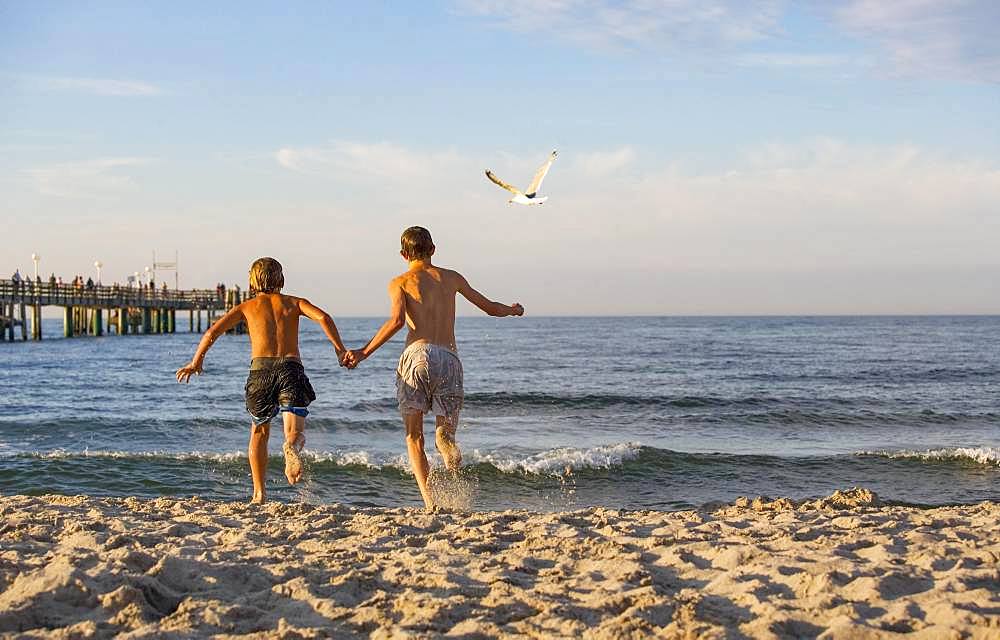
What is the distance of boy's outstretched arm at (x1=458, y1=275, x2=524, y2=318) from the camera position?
6250 mm

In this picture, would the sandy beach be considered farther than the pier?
No

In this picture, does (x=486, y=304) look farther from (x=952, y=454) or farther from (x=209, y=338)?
(x=952, y=454)

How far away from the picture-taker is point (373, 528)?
5.56 metres

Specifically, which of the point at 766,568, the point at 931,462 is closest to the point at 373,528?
the point at 766,568

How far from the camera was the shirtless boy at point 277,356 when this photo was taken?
Answer: 614 cm

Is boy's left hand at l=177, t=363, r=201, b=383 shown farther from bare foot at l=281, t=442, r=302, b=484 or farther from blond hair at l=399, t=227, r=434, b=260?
blond hair at l=399, t=227, r=434, b=260

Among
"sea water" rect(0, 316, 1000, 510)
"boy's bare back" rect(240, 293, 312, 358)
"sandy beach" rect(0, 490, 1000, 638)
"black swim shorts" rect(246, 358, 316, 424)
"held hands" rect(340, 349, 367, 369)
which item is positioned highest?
"boy's bare back" rect(240, 293, 312, 358)

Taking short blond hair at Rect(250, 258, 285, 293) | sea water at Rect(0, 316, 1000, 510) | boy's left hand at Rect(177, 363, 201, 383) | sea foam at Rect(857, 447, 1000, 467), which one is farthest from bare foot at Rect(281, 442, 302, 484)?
sea foam at Rect(857, 447, 1000, 467)

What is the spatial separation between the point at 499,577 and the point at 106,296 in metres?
53.0

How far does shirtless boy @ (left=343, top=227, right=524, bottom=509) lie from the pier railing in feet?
145

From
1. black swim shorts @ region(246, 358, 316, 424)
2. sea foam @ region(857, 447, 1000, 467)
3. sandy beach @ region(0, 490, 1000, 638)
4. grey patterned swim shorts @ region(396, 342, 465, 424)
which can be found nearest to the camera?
sandy beach @ region(0, 490, 1000, 638)

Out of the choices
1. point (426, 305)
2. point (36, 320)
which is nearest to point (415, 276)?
point (426, 305)

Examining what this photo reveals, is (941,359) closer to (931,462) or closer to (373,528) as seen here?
(931,462)

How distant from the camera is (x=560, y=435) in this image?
46.1 feet
